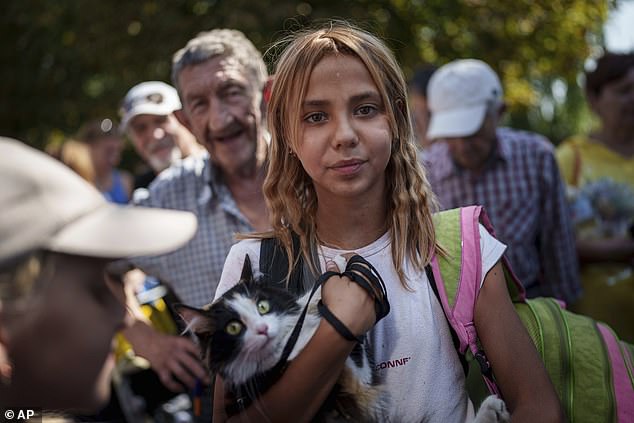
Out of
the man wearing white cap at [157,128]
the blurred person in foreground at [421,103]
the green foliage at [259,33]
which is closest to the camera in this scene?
the man wearing white cap at [157,128]

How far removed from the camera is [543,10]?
1127cm

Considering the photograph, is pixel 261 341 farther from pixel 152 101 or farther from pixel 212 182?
pixel 152 101

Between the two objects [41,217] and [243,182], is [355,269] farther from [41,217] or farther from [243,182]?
[243,182]

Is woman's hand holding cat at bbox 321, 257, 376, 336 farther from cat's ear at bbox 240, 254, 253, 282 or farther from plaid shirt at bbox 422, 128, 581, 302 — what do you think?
plaid shirt at bbox 422, 128, 581, 302

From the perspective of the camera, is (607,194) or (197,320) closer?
(197,320)

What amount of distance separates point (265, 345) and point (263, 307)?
0.34 feet

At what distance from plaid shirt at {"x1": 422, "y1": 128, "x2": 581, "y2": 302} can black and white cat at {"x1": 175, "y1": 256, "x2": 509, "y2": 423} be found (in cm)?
242

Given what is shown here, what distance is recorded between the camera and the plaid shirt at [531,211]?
463 cm

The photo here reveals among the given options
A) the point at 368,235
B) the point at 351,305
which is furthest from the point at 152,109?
the point at 351,305

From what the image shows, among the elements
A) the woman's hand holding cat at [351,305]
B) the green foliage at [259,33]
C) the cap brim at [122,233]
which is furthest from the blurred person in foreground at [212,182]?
the green foliage at [259,33]

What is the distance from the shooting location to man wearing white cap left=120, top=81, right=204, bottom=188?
18.1 ft

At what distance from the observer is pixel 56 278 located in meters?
1.63

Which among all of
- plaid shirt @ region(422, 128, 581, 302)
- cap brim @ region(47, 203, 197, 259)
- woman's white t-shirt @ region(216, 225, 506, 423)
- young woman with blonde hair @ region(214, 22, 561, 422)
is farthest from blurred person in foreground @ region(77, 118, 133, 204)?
cap brim @ region(47, 203, 197, 259)

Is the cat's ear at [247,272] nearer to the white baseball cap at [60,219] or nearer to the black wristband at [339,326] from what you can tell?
the black wristband at [339,326]
